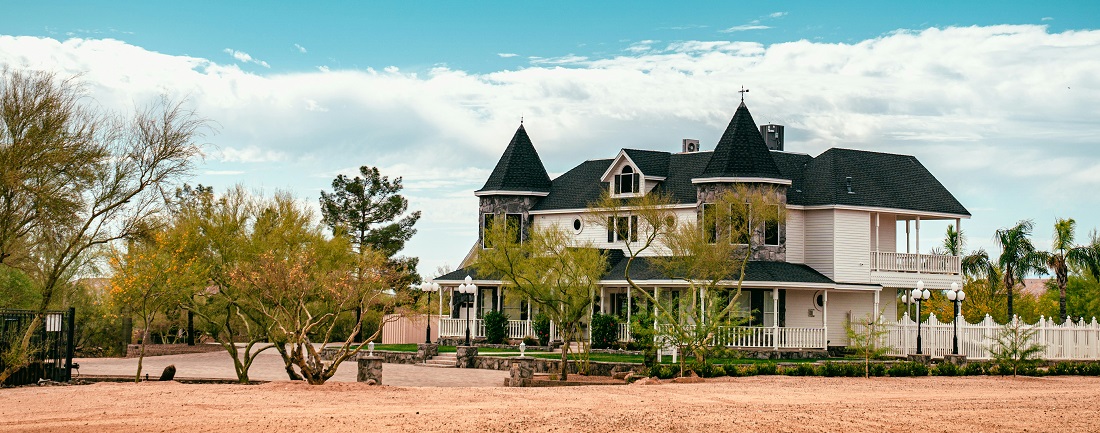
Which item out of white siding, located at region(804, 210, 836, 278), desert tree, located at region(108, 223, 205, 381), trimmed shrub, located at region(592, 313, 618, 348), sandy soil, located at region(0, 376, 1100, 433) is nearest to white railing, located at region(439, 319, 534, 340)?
trimmed shrub, located at region(592, 313, 618, 348)

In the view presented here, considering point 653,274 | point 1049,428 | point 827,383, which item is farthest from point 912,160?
point 1049,428

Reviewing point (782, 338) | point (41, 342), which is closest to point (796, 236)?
point (782, 338)

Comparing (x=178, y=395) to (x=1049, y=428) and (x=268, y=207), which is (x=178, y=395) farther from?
(x=268, y=207)

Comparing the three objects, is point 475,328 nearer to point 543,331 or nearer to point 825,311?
point 543,331

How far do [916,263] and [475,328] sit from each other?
1654 cm

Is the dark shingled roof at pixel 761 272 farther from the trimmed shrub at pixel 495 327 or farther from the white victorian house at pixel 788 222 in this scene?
the trimmed shrub at pixel 495 327

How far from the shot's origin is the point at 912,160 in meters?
46.8

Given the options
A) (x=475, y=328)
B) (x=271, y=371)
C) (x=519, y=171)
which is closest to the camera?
(x=271, y=371)

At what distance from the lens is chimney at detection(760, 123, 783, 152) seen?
47.8 meters

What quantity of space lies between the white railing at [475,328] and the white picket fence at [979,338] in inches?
518

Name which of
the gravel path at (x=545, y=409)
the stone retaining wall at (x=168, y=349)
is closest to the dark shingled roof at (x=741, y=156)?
the gravel path at (x=545, y=409)

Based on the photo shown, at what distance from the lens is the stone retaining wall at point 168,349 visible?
44.1 m

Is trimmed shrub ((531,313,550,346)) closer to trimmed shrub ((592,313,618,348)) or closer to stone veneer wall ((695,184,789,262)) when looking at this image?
trimmed shrub ((592,313,618,348))

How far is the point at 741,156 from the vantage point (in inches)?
1619
